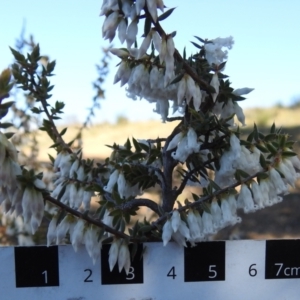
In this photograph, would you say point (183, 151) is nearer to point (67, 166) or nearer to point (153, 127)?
point (67, 166)

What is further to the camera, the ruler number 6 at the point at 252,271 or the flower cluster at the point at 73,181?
the ruler number 6 at the point at 252,271

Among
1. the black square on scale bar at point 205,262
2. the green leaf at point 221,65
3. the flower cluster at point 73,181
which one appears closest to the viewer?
the green leaf at point 221,65

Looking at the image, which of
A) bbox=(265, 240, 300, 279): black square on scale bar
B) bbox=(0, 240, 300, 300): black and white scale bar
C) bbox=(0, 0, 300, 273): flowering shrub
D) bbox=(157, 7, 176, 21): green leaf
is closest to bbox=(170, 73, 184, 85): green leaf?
bbox=(0, 0, 300, 273): flowering shrub

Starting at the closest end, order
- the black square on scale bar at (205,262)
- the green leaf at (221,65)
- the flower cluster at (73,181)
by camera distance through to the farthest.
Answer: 1. the green leaf at (221,65)
2. the flower cluster at (73,181)
3. the black square on scale bar at (205,262)

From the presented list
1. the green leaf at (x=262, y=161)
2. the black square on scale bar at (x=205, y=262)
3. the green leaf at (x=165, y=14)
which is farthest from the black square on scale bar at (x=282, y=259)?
the green leaf at (x=165, y=14)

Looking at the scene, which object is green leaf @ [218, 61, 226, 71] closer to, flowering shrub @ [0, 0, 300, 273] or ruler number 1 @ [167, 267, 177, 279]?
flowering shrub @ [0, 0, 300, 273]

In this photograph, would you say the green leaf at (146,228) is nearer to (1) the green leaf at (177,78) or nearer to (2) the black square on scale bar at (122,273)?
(2) the black square on scale bar at (122,273)

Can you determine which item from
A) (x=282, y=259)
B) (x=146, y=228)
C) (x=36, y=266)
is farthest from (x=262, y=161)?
(x=36, y=266)
